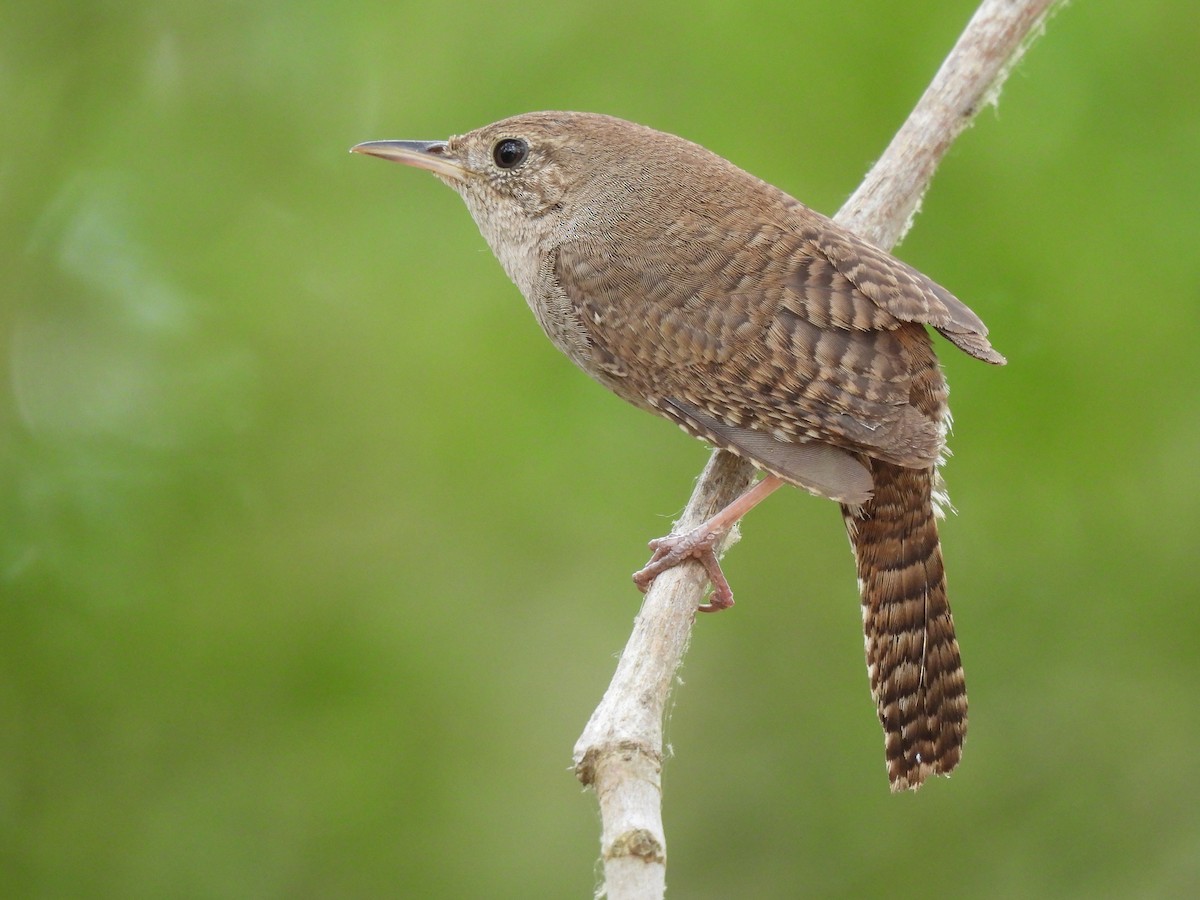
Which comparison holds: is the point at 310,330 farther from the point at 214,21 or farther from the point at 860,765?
the point at 860,765

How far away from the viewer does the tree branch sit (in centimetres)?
231

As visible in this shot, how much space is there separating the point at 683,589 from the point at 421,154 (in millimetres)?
1646

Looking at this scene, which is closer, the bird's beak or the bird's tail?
the bird's tail

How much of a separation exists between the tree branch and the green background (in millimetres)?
661

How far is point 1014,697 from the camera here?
15.0ft

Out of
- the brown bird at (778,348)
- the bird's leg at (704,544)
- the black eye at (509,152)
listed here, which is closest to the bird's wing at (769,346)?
the brown bird at (778,348)

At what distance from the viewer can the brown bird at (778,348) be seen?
10.8ft

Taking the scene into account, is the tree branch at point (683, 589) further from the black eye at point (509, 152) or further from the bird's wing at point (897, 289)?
the black eye at point (509, 152)

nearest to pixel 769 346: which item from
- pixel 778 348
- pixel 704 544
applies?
pixel 778 348

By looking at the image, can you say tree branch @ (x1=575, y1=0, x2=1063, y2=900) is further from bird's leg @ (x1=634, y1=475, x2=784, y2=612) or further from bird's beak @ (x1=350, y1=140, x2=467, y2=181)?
bird's beak @ (x1=350, y1=140, x2=467, y2=181)

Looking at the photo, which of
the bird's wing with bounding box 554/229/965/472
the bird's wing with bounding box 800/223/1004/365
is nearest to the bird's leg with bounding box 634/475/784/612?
the bird's wing with bounding box 554/229/965/472

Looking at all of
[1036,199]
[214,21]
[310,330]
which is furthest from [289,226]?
[1036,199]

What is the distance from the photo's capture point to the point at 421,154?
3.97 m

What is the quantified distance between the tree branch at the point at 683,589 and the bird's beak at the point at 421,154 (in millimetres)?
1231
